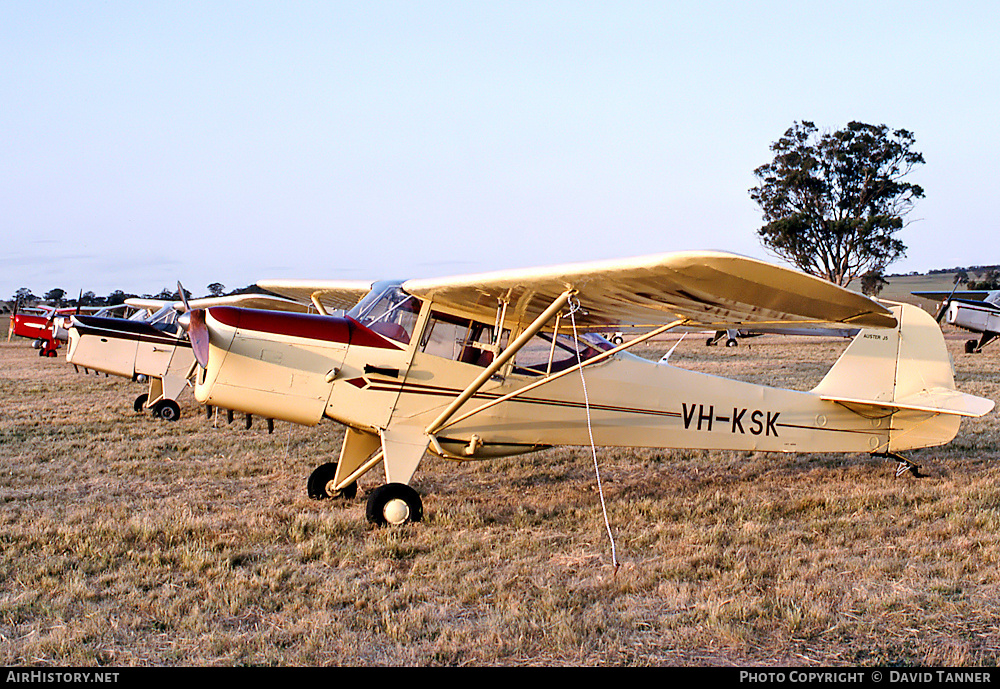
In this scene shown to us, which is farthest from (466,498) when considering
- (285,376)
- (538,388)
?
(285,376)

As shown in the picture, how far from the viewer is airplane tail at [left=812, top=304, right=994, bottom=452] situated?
7254 millimetres

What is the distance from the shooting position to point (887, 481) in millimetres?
7312

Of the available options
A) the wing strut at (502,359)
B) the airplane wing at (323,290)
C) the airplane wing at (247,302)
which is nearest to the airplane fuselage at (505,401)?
the wing strut at (502,359)

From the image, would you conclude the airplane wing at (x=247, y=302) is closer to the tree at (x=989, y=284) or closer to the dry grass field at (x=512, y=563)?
the dry grass field at (x=512, y=563)

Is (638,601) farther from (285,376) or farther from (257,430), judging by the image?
(257,430)

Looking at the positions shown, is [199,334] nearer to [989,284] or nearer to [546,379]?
[546,379]

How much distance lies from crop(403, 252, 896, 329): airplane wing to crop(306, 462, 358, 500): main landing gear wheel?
77.1 inches

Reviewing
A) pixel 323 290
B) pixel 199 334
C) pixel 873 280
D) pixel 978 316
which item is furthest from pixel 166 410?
pixel 873 280

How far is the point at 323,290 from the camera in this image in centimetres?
884

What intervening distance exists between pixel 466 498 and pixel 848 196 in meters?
43.7

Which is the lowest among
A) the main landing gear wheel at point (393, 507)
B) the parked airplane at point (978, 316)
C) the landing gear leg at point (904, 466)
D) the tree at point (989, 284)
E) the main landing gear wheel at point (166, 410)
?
the main landing gear wheel at point (166, 410)

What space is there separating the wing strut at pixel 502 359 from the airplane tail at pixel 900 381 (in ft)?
11.0

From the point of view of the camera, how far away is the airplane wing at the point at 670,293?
426 cm

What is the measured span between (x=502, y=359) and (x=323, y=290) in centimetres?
395
